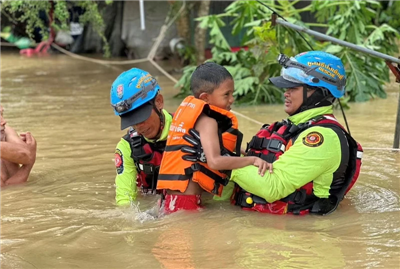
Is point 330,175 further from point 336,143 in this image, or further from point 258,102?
point 258,102

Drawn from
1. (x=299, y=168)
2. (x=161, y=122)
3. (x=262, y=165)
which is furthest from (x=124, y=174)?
(x=299, y=168)

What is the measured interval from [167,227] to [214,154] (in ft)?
2.02

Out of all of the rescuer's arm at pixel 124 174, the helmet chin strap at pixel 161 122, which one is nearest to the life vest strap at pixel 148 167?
the rescuer's arm at pixel 124 174

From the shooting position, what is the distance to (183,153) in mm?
4523

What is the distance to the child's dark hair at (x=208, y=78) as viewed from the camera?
459 centimetres

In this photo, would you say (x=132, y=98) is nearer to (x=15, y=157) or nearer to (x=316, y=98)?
(x=316, y=98)

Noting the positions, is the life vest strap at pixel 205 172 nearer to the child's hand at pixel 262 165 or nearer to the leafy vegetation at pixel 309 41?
the child's hand at pixel 262 165

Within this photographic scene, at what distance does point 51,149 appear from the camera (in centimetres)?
730

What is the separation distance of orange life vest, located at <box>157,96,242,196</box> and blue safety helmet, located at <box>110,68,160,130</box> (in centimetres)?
26

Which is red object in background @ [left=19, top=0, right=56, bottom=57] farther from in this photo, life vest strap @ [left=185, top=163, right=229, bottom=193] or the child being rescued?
life vest strap @ [left=185, top=163, right=229, bottom=193]

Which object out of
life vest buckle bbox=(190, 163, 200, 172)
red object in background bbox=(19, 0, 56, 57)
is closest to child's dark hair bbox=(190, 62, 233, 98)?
life vest buckle bbox=(190, 163, 200, 172)

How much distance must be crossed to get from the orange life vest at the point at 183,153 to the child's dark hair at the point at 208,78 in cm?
13

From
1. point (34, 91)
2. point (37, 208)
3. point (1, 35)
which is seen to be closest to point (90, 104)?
point (34, 91)

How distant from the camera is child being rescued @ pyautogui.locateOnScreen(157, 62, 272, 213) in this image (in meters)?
4.43
